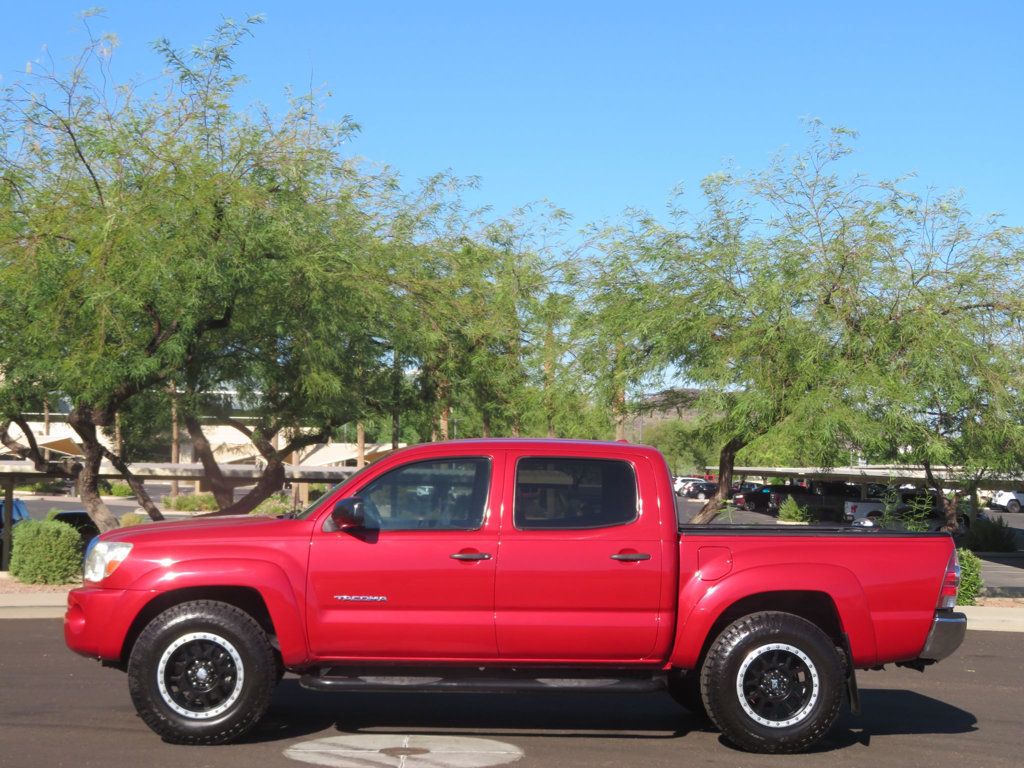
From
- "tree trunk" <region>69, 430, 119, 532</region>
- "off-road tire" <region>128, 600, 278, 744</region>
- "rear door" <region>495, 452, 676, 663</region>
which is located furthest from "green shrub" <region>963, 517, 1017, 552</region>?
"off-road tire" <region>128, 600, 278, 744</region>

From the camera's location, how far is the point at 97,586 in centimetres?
701

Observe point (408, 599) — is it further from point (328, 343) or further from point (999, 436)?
point (999, 436)

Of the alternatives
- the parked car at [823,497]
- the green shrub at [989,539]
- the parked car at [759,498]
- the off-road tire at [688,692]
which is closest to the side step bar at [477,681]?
the off-road tire at [688,692]

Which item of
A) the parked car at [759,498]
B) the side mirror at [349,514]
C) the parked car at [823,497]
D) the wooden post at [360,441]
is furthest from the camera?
the parked car at [759,498]

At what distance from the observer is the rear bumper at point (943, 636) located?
23.3ft

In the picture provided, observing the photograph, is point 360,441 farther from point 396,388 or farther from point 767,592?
point 767,592

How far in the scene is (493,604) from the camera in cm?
694

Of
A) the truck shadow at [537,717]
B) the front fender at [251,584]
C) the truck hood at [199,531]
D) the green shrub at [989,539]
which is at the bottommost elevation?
the green shrub at [989,539]

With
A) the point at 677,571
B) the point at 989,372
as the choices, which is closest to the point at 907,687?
the point at 677,571

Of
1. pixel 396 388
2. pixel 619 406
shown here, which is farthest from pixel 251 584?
pixel 396 388

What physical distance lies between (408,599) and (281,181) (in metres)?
9.86

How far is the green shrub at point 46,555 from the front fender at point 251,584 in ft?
34.7

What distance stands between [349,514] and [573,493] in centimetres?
138

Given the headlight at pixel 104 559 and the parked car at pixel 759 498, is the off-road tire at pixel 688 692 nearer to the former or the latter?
the headlight at pixel 104 559
